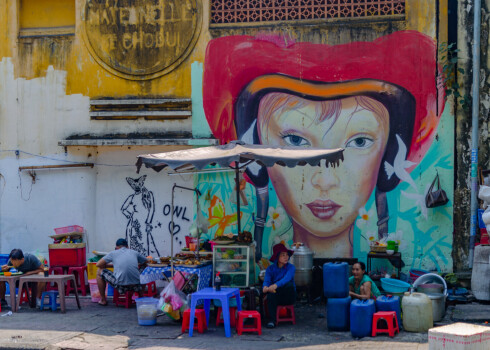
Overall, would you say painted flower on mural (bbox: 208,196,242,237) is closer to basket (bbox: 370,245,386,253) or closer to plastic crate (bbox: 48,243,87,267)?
plastic crate (bbox: 48,243,87,267)

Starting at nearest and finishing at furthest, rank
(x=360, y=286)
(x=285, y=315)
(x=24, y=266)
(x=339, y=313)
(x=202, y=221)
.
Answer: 1. (x=339, y=313)
2. (x=360, y=286)
3. (x=285, y=315)
4. (x=24, y=266)
5. (x=202, y=221)

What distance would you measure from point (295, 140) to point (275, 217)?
152 cm

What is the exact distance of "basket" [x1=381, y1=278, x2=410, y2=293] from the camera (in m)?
10.9

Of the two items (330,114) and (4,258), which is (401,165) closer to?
(330,114)

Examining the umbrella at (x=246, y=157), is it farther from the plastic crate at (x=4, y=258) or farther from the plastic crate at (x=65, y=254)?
the plastic crate at (x=4, y=258)

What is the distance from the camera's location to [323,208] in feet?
43.5

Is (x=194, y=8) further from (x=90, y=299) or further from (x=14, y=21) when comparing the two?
(x=90, y=299)

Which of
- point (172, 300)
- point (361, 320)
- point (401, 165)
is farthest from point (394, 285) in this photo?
point (172, 300)

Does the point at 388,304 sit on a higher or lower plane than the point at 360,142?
lower

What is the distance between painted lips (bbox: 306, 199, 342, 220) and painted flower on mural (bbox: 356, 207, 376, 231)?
422 millimetres

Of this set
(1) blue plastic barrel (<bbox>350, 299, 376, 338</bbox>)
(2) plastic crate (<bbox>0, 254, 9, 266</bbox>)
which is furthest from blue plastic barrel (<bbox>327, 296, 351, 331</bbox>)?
(2) plastic crate (<bbox>0, 254, 9, 266</bbox>)

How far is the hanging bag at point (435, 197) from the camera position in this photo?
12508 millimetres

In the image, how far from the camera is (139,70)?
1414cm

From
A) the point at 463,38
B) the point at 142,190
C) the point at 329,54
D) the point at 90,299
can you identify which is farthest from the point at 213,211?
the point at 463,38
